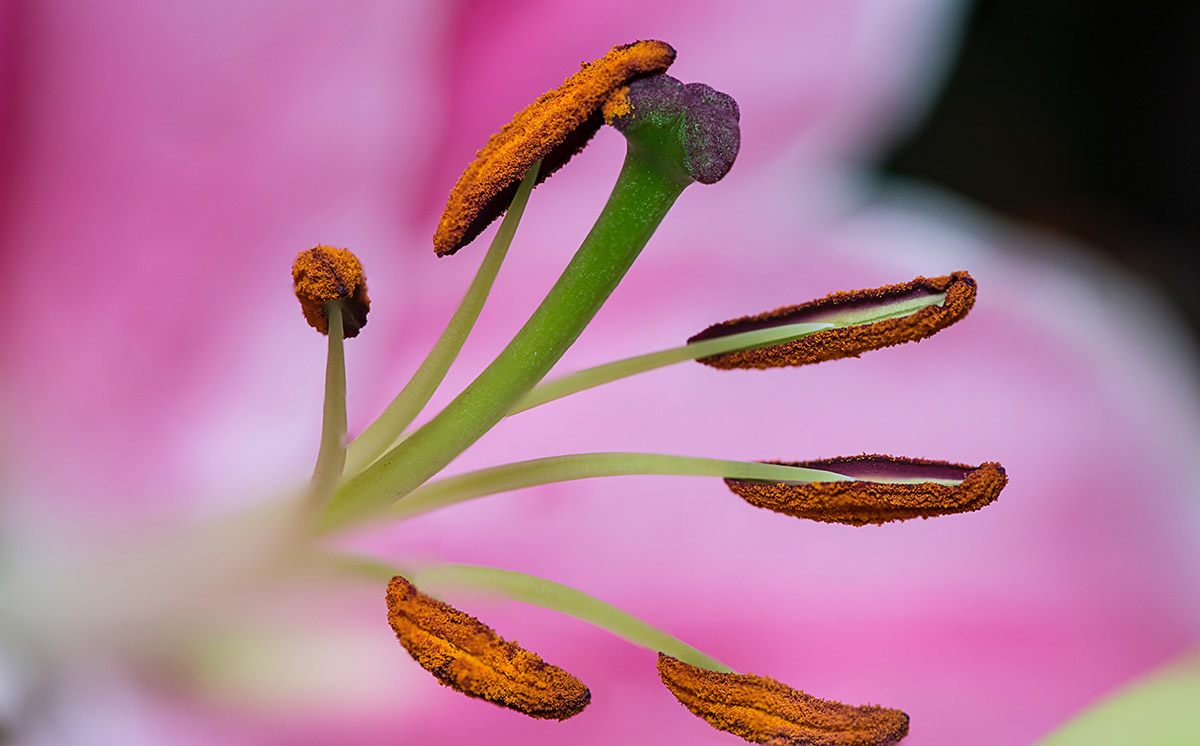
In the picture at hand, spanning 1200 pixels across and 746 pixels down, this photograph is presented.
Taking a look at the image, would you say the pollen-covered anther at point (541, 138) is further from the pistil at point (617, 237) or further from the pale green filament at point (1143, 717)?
the pale green filament at point (1143, 717)

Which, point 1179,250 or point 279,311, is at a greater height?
point 1179,250

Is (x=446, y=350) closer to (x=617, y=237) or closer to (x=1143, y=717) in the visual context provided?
(x=617, y=237)

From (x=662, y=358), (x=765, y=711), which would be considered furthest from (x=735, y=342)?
(x=765, y=711)

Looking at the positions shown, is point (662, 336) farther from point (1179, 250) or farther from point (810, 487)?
point (1179, 250)

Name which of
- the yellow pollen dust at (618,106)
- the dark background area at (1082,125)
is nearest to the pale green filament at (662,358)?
Result: the yellow pollen dust at (618,106)

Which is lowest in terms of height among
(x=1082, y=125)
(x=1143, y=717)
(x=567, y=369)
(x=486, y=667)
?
(x=486, y=667)

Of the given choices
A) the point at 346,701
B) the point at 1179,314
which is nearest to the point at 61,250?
the point at 346,701
